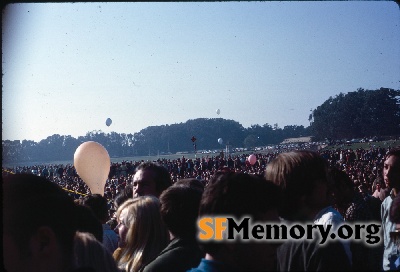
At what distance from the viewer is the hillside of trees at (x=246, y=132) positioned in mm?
89750

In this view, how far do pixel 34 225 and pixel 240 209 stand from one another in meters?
0.81

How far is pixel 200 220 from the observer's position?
196cm

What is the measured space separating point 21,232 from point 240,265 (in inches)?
34.9

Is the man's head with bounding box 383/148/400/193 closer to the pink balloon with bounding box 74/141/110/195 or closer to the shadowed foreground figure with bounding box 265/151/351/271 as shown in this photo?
the shadowed foreground figure with bounding box 265/151/351/271

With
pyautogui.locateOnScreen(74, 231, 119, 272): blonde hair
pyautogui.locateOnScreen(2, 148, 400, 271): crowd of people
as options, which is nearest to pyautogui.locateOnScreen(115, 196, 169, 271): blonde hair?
pyautogui.locateOnScreen(2, 148, 400, 271): crowd of people

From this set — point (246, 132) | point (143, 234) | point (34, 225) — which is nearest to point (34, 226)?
point (34, 225)

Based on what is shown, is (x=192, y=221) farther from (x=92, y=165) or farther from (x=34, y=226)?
(x=92, y=165)

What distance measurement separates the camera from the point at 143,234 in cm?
313

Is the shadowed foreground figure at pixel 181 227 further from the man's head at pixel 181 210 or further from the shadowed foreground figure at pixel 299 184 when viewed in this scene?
the shadowed foreground figure at pixel 299 184

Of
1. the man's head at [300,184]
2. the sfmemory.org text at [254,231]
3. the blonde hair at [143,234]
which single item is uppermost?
the man's head at [300,184]

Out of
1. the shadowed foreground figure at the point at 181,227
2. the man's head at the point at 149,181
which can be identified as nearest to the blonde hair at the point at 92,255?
the shadowed foreground figure at the point at 181,227

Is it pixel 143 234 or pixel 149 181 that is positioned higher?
pixel 149 181

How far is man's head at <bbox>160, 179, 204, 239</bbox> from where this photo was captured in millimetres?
2676

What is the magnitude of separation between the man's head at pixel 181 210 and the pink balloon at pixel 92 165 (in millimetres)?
4964
